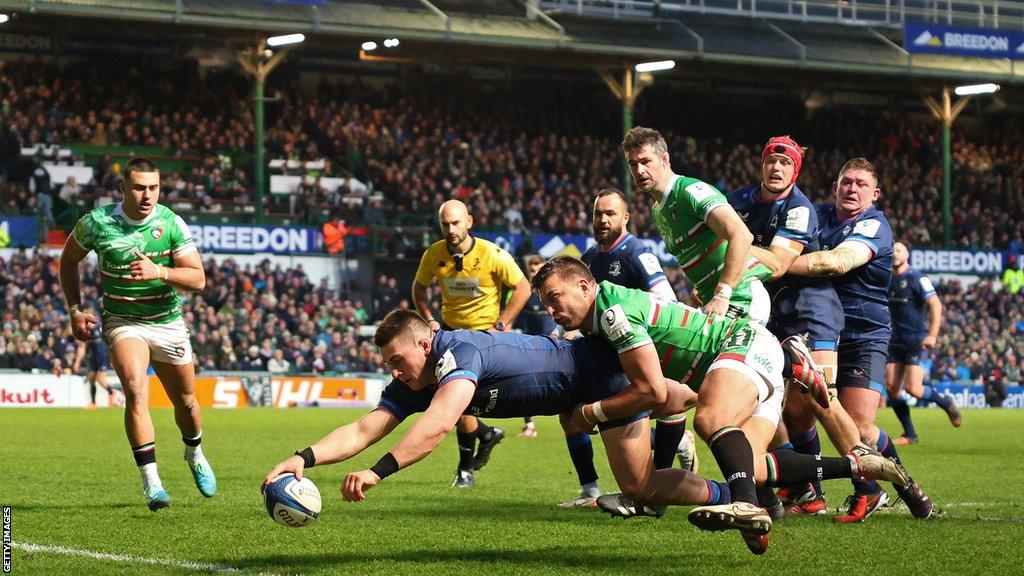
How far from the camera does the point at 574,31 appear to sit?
38156 millimetres

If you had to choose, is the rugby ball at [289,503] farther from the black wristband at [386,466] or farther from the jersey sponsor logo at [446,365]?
the jersey sponsor logo at [446,365]

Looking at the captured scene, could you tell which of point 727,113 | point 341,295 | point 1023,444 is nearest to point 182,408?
point 1023,444

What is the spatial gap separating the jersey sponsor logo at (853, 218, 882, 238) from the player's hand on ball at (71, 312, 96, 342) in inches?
202

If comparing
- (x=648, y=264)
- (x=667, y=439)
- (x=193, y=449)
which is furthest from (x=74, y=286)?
(x=667, y=439)

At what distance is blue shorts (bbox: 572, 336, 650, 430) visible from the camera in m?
7.29

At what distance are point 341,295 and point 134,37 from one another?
10.6m

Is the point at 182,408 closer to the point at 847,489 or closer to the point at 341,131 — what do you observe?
the point at 847,489

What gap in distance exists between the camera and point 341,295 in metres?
34.6

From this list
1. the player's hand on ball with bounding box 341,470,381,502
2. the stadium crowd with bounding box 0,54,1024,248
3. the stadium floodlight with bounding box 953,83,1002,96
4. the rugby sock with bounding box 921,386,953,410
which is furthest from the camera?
the stadium floodlight with bounding box 953,83,1002,96

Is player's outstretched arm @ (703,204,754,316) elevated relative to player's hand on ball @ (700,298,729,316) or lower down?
elevated

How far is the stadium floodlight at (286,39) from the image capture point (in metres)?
34.1

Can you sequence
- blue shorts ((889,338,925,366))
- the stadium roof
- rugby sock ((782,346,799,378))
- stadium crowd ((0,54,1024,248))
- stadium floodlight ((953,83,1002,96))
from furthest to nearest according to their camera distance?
stadium floodlight ((953,83,1002,96)) → stadium crowd ((0,54,1024,248)) → the stadium roof → blue shorts ((889,338,925,366)) → rugby sock ((782,346,799,378))

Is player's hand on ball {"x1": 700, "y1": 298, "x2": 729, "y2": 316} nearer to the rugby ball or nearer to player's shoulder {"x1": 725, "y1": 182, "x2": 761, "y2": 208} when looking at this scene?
player's shoulder {"x1": 725, "y1": 182, "x2": 761, "y2": 208}

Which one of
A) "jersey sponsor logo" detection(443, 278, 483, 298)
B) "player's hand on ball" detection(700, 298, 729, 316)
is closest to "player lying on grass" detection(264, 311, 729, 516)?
"player's hand on ball" detection(700, 298, 729, 316)
